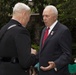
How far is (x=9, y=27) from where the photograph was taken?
5.39 meters

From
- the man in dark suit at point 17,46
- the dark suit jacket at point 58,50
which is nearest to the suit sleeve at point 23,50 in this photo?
the man in dark suit at point 17,46

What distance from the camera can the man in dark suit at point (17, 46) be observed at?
5.17 m

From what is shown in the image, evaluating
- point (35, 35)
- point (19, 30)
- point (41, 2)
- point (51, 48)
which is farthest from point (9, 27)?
point (35, 35)

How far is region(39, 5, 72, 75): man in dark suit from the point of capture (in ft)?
20.2

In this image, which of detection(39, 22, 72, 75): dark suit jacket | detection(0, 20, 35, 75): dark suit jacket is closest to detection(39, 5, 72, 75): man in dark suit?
detection(39, 22, 72, 75): dark suit jacket

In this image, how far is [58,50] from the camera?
6.27 metres

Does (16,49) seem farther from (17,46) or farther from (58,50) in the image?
(58,50)

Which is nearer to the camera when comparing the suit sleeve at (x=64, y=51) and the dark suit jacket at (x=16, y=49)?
the dark suit jacket at (x=16, y=49)

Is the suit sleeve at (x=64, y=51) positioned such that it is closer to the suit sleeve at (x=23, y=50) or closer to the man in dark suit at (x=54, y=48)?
the man in dark suit at (x=54, y=48)

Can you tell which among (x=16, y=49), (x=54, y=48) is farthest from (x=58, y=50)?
(x=16, y=49)

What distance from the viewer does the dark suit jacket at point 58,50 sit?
6180mm

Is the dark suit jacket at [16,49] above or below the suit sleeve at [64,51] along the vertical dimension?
above

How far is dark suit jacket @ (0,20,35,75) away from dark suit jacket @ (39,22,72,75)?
992 millimetres

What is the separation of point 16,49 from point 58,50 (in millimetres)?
1235
